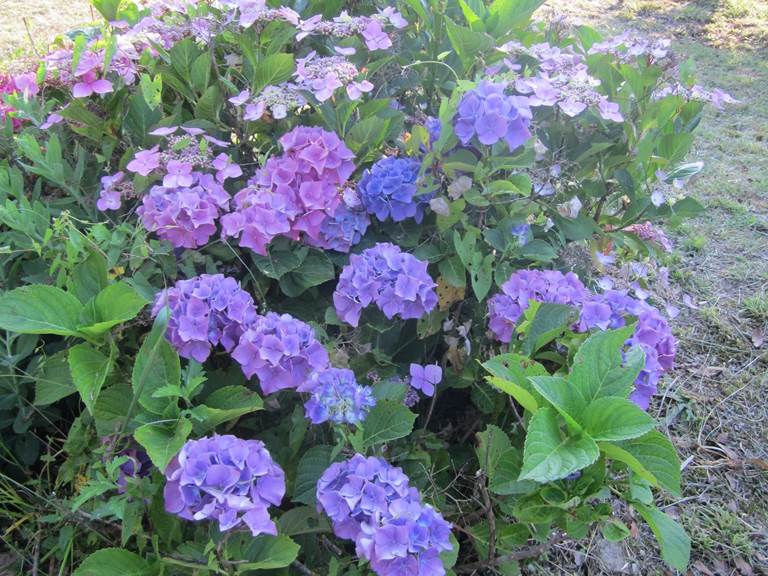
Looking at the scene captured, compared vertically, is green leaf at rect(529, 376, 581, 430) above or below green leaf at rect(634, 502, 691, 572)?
above

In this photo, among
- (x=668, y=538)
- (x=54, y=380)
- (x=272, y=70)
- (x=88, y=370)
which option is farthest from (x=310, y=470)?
(x=272, y=70)

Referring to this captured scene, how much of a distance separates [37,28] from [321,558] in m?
4.75

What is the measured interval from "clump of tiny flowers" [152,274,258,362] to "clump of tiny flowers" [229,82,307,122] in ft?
1.32

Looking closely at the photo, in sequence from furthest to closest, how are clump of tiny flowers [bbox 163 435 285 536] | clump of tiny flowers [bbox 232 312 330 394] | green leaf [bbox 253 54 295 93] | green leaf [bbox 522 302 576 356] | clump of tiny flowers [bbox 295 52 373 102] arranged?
1. green leaf [bbox 253 54 295 93]
2. clump of tiny flowers [bbox 295 52 373 102]
3. green leaf [bbox 522 302 576 356]
4. clump of tiny flowers [bbox 232 312 330 394]
5. clump of tiny flowers [bbox 163 435 285 536]

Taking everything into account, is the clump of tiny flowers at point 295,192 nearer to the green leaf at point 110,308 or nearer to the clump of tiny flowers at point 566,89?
the green leaf at point 110,308

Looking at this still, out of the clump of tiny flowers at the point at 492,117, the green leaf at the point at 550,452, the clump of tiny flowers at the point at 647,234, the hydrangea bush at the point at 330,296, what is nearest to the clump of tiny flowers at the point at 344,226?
the hydrangea bush at the point at 330,296

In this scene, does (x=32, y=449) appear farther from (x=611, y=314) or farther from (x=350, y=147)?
(x=611, y=314)

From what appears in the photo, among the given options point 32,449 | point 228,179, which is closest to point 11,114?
point 228,179

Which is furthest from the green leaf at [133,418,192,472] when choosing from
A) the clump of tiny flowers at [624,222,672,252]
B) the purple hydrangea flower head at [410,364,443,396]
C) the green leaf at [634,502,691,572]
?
the clump of tiny flowers at [624,222,672,252]

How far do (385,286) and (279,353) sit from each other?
0.26m

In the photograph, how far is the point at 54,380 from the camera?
4.06 ft

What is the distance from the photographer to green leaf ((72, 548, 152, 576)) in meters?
0.98

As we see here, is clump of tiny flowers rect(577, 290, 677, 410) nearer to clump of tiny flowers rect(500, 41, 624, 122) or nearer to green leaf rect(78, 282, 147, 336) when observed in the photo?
clump of tiny flowers rect(500, 41, 624, 122)

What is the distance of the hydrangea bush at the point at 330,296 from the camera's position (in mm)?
1039
